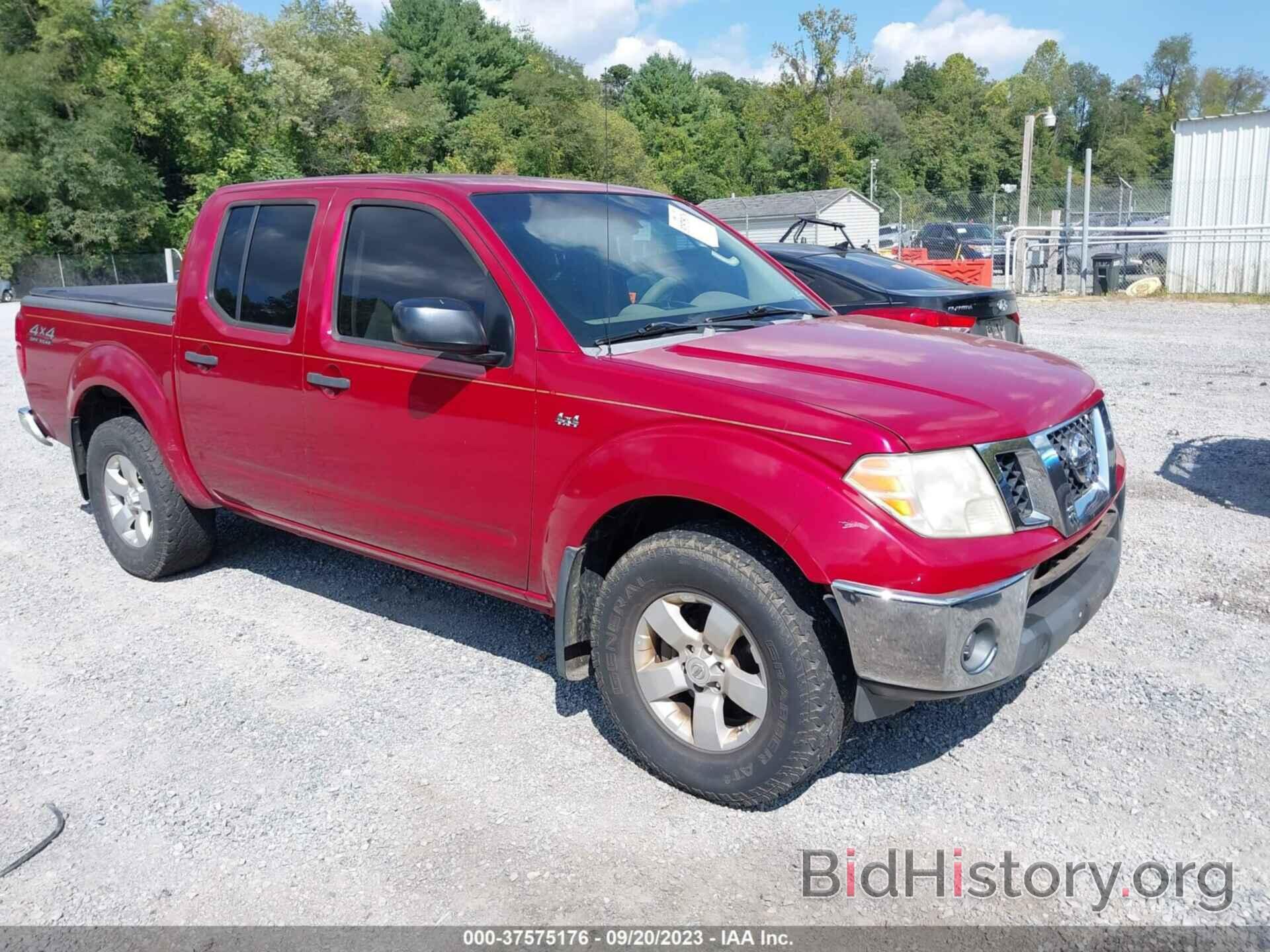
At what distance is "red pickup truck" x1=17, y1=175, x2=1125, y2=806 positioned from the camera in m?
3.06

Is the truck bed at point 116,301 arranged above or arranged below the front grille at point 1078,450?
above

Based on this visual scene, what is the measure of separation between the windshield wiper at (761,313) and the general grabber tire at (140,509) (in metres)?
2.97

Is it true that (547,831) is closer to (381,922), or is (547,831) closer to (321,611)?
(381,922)

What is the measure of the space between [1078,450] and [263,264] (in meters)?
3.40

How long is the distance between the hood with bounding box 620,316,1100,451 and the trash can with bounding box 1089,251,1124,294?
18769mm

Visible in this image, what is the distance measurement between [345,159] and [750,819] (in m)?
55.8

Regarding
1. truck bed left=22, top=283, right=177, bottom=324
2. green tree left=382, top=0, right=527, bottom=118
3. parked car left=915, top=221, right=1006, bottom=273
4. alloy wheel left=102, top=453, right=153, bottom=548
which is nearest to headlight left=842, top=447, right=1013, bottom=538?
truck bed left=22, top=283, right=177, bottom=324

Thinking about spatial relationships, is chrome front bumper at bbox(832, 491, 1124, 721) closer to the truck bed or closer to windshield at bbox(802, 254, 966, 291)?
the truck bed

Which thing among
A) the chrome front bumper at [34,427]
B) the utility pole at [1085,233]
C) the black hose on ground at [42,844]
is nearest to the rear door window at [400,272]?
the black hose on ground at [42,844]

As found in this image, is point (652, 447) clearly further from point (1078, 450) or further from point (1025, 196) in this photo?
point (1025, 196)

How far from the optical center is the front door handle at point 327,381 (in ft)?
14.0

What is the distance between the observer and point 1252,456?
757 centimetres

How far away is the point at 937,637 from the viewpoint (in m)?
2.97

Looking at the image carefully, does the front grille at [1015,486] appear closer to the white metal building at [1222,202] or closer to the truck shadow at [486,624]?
the truck shadow at [486,624]
